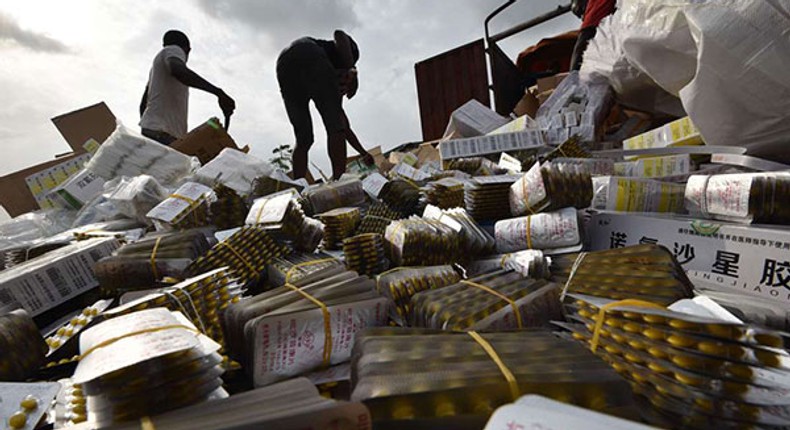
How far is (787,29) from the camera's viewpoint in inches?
74.4

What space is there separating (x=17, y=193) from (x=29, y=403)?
4.58 m

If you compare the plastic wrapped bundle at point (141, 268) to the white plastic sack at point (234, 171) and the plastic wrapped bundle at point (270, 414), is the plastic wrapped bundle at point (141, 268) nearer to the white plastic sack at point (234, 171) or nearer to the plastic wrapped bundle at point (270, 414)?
the plastic wrapped bundle at point (270, 414)

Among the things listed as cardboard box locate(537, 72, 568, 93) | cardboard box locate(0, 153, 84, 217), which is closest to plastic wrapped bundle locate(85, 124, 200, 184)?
cardboard box locate(0, 153, 84, 217)

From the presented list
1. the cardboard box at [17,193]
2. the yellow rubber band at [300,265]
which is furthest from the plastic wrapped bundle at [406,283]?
the cardboard box at [17,193]

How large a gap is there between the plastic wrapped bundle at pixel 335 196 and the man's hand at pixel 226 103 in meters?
2.34

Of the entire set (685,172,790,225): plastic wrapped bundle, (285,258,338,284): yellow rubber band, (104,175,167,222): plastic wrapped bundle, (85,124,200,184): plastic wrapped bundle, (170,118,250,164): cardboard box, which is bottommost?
(285,258,338,284): yellow rubber band

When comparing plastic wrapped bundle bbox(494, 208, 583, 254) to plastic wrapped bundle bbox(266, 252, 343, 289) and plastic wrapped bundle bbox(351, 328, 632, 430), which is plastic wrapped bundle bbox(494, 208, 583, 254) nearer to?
plastic wrapped bundle bbox(266, 252, 343, 289)

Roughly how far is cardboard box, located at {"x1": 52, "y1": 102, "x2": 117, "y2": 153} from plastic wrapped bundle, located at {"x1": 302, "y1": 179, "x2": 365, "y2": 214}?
3.81 m

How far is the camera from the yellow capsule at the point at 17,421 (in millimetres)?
881

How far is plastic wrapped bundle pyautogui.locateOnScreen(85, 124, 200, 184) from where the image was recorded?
11.8 ft

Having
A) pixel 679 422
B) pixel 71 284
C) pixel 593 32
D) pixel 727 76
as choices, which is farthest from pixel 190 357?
pixel 593 32

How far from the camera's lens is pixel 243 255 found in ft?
5.82

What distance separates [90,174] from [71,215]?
0.39 metres

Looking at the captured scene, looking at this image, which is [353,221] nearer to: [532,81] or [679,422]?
[679,422]
